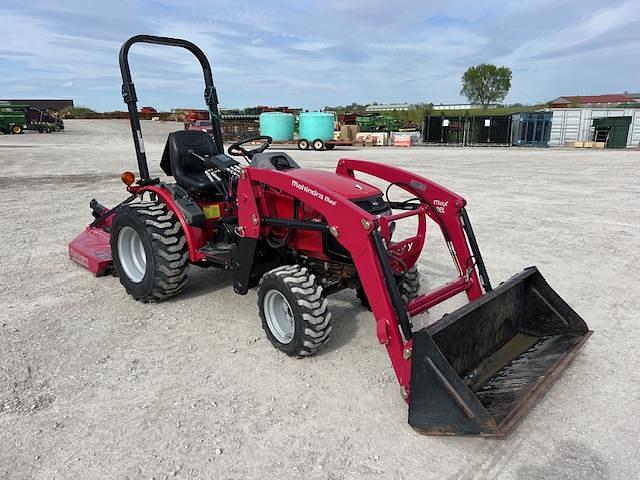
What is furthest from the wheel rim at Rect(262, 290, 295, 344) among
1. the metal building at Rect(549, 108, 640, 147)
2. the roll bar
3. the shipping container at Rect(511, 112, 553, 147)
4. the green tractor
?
the green tractor

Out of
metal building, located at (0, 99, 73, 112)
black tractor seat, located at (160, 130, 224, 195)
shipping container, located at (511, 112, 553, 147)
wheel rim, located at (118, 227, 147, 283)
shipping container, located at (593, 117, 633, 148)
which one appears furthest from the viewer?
metal building, located at (0, 99, 73, 112)

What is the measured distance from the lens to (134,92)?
175 inches

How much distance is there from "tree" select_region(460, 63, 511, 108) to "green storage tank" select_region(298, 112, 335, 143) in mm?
62335

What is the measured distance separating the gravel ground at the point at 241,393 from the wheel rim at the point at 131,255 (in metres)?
0.25

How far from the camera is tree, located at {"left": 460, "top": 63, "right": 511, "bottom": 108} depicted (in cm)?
8150

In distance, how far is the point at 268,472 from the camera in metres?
2.43

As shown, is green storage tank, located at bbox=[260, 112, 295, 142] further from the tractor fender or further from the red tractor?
the tractor fender

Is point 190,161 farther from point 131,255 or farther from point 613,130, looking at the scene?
point 613,130

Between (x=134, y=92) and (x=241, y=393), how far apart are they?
9.70 feet

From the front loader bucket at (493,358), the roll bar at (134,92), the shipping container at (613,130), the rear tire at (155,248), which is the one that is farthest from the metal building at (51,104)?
the front loader bucket at (493,358)

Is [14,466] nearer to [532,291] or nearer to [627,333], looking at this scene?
[532,291]

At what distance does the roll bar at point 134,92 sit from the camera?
173 inches

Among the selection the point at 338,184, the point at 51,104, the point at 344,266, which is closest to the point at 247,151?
the point at 338,184

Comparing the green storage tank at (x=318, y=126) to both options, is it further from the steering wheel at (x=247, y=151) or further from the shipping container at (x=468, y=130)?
the steering wheel at (x=247, y=151)
